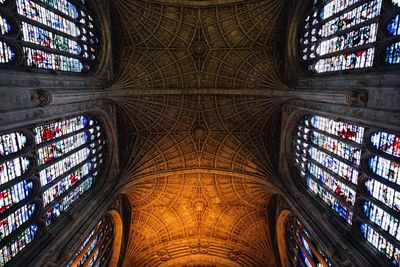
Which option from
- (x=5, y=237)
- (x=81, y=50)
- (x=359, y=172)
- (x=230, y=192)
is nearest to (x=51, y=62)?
(x=81, y=50)

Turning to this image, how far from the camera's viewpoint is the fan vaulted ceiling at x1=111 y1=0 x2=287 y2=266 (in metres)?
22.4

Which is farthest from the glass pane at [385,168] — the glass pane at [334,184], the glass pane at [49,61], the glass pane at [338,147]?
the glass pane at [49,61]

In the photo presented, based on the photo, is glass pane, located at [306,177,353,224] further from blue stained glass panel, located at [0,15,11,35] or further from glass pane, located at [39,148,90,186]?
blue stained glass panel, located at [0,15,11,35]

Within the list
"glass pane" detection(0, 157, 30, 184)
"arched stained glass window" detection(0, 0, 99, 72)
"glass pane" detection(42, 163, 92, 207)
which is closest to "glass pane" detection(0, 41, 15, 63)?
"arched stained glass window" detection(0, 0, 99, 72)

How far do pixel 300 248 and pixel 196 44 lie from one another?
16.1 meters

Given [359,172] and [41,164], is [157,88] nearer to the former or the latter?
[41,164]

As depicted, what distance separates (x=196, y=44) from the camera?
23359mm

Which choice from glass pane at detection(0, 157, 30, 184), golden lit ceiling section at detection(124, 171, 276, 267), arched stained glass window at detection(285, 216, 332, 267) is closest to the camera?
glass pane at detection(0, 157, 30, 184)

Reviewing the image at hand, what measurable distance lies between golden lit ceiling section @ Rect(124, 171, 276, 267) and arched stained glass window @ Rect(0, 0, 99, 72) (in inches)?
446

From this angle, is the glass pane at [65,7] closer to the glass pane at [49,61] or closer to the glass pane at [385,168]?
the glass pane at [49,61]

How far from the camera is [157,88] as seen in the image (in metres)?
23.8

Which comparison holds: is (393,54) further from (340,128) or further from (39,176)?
(39,176)

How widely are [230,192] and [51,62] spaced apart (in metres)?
17.3

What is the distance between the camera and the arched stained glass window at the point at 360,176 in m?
12.4
